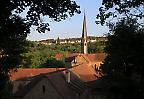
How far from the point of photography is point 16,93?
77750 millimetres

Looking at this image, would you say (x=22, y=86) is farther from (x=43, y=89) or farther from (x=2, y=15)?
(x=2, y=15)

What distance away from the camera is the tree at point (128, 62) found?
39.0 m

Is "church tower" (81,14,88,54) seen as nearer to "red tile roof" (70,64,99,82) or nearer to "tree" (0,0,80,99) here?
"red tile roof" (70,64,99,82)

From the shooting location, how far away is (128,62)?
40.4m

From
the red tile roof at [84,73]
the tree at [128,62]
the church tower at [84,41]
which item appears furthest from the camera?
the church tower at [84,41]

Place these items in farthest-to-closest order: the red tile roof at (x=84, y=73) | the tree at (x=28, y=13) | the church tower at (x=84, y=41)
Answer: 1. the church tower at (x=84, y=41)
2. the red tile roof at (x=84, y=73)
3. the tree at (x=28, y=13)

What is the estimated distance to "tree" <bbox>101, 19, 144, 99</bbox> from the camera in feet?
128

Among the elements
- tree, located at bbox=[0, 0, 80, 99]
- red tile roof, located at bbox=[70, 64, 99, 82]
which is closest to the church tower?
red tile roof, located at bbox=[70, 64, 99, 82]

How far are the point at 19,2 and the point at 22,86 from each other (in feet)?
235

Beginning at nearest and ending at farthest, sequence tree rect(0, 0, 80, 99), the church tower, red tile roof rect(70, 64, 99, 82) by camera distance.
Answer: tree rect(0, 0, 80, 99) < red tile roof rect(70, 64, 99, 82) < the church tower

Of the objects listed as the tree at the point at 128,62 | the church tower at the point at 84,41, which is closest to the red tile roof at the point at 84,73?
the tree at the point at 128,62

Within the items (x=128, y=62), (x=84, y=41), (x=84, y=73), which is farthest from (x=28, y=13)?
(x=84, y=41)

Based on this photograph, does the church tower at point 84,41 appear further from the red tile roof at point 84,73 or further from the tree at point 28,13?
the tree at point 28,13

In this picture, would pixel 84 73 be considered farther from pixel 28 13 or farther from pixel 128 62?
pixel 28 13
